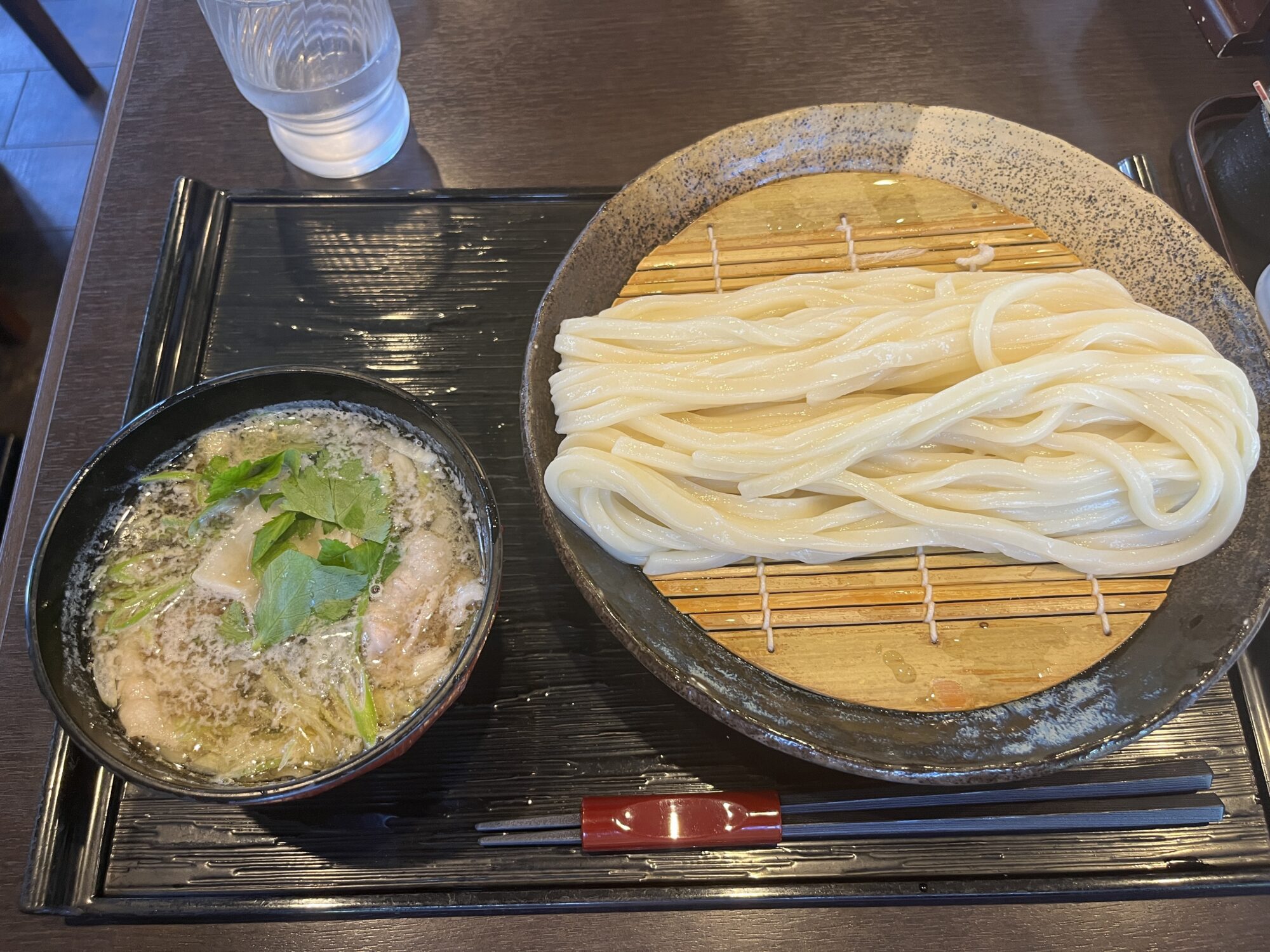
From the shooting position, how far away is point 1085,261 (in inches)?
74.2

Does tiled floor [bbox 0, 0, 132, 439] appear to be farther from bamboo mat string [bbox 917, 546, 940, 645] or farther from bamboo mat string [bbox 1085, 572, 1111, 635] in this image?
bamboo mat string [bbox 1085, 572, 1111, 635]

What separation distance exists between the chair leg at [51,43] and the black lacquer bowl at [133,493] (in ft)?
10.7

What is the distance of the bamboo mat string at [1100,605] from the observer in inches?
60.4

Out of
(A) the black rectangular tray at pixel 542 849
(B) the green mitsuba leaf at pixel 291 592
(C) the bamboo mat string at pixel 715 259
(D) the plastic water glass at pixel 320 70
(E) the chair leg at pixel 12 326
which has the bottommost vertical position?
(E) the chair leg at pixel 12 326

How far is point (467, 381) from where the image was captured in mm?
2023

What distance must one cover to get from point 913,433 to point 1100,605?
53cm

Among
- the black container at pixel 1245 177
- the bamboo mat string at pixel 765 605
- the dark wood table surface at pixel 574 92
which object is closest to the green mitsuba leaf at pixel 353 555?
the bamboo mat string at pixel 765 605

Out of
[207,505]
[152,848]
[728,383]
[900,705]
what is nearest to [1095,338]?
[728,383]

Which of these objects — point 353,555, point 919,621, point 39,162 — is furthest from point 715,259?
point 39,162

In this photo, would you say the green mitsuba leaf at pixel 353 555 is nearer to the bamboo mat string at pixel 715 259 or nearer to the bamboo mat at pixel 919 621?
the bamboo mat at pixel 919 621

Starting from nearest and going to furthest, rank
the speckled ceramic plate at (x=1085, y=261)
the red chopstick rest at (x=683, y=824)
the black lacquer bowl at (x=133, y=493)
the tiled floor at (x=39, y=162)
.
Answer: the black lacquer bowl at (x=133, y=493) < the speckled ceramic plate at (x=1085, y=261) < the red chopstick rest at (x=683, y=824) < the tiled floor at (x=39, y=162)

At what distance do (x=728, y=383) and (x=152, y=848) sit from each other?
1.56 meters

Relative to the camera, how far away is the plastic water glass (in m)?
2.21

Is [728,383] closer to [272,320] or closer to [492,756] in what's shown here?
[492,756]
